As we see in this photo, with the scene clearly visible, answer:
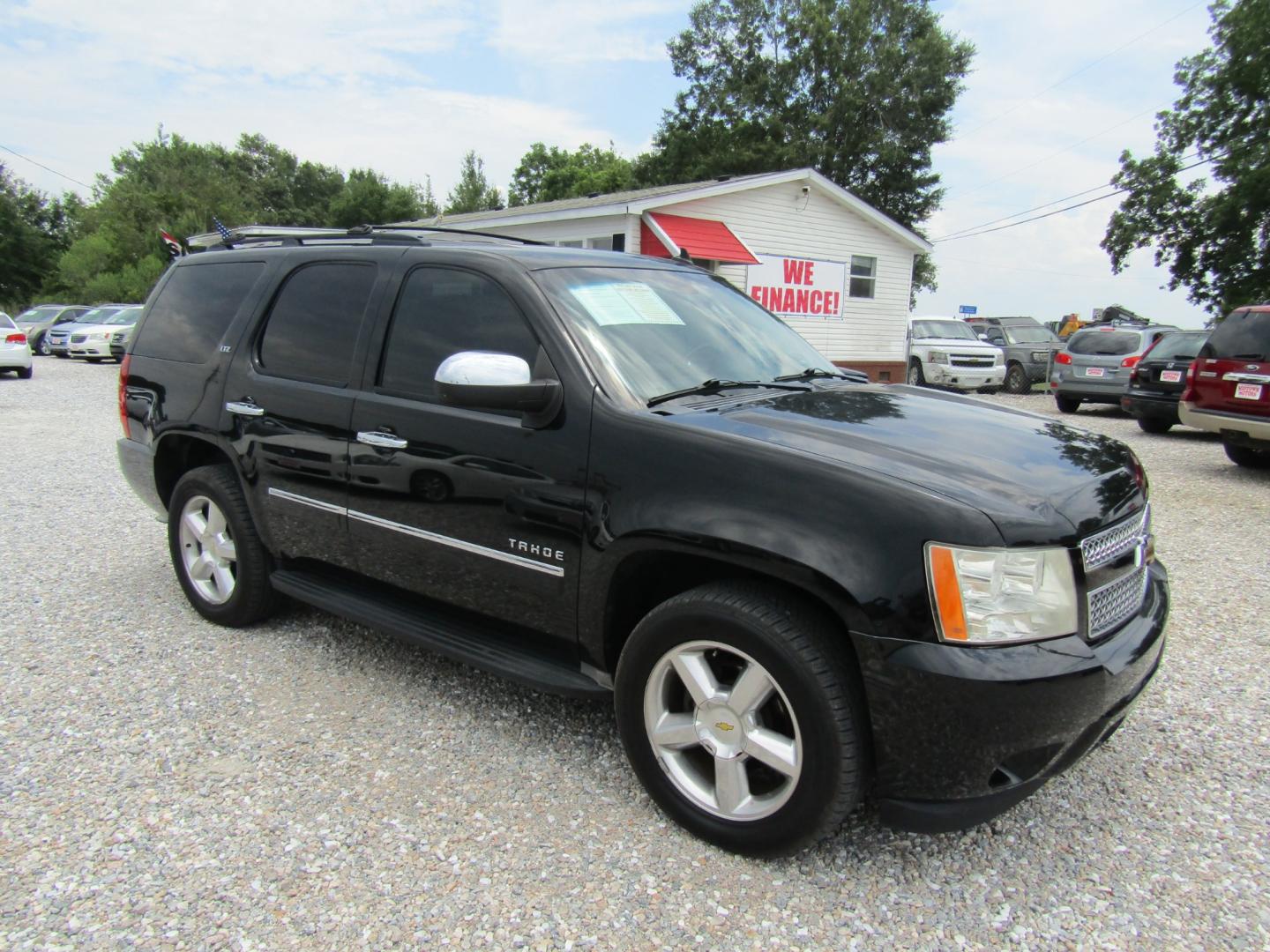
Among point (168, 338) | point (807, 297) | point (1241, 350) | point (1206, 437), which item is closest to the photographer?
point (168, 338)

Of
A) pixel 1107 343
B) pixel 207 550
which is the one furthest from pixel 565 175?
pixel 207 550

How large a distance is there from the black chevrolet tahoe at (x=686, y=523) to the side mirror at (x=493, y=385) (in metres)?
0.01

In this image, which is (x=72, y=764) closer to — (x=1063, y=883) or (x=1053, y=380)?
(x=1063, y=883)

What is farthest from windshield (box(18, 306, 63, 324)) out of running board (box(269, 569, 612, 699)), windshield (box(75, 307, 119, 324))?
running board (box(269, 569, 612, 699))

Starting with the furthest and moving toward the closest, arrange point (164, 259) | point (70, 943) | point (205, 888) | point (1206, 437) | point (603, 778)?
point (164, 259) → point (1206, 437) → point (603, 778) → point (205, 888) → point (70, 943)

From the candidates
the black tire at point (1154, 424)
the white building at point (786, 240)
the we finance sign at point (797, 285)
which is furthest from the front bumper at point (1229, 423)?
the we finance sign at point (797, 285)

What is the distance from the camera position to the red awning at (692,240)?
51.0 ft

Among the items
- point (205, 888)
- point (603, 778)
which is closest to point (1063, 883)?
point (603, 778)

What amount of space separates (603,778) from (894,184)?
132 ft

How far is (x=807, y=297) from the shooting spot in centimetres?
1923

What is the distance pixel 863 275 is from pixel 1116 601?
19.2 meters

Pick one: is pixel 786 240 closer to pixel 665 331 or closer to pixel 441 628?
pixel 665 331

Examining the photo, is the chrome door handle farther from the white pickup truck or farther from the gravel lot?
the white pickup truck

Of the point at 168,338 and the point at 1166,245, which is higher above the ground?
the point at 1166,245
